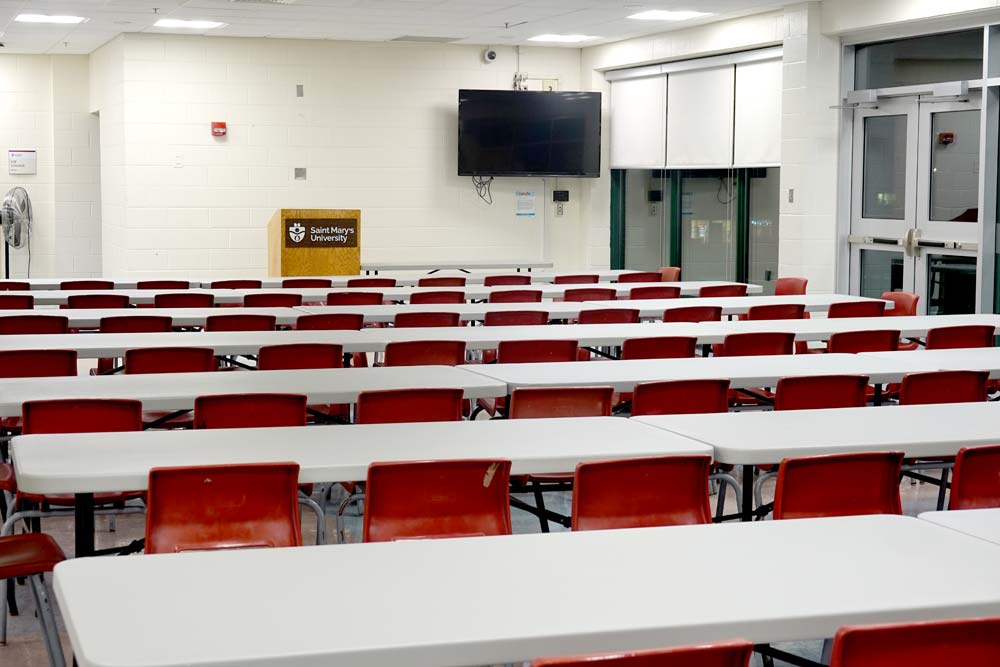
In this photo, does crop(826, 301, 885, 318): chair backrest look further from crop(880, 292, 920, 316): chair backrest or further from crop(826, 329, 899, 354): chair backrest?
crop(826, 329, 899, 354): chair backrest

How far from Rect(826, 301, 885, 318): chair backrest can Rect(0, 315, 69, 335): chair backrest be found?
4.78m

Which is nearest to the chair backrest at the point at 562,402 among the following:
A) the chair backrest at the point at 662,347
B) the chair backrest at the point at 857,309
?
the chair backrest at the point at 662,347

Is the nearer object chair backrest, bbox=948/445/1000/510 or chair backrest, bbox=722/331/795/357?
chair backrest, bbox=948/445/1000/510

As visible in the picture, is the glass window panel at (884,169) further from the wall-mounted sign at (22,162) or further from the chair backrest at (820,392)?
the wall-mounted sign at (22,162)

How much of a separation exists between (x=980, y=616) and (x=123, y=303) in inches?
302

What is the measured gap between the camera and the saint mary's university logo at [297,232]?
42.7 ft

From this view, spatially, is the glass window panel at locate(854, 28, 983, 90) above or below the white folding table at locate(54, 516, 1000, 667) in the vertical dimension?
above

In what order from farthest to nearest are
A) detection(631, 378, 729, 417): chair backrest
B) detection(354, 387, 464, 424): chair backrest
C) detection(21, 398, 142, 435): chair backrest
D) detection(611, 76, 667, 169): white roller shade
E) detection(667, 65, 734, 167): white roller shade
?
1. detection(611, 76, 667, 169): white roller shade
2. detection(667, 65, 734, 167): white roller shade
3. detection(631, 378, 729, 417): chair backrest
4. detection(354, 387, 464, 424): chair backrest
5. detection(21, 398, 142, 435): chair backrest

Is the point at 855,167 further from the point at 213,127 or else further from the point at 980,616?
the point at 980,616

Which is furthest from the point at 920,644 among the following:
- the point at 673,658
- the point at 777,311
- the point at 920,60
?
the point at 920,60

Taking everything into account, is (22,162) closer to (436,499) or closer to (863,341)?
(863,341)

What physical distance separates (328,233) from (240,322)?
560cm

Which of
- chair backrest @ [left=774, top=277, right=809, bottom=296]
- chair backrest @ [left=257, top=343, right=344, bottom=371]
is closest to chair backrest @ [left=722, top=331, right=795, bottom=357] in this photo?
chair backrest @ [left=257, top=343, right=344, bottom=371]

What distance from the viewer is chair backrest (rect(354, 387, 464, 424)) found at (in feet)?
15.6
